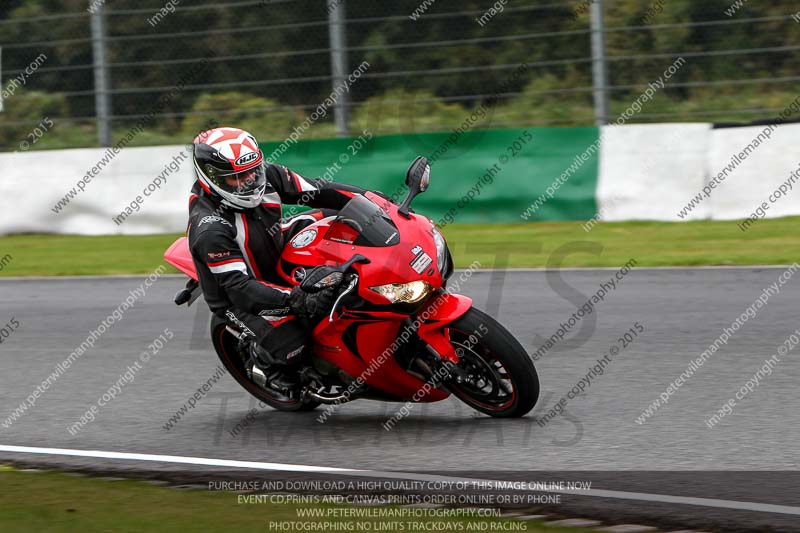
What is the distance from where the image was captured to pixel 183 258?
6.95 meters

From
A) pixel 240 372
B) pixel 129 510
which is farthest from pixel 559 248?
pixel 129 510

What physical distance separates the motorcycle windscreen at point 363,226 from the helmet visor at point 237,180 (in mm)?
476

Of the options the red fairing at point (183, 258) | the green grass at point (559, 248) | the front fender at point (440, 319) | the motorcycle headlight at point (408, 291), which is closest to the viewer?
the motorcycle headlight at point (408, 291)

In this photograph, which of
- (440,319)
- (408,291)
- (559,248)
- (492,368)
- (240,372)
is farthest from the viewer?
(559,248)

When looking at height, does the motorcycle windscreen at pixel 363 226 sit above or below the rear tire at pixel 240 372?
above

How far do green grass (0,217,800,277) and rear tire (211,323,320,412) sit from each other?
5.02m

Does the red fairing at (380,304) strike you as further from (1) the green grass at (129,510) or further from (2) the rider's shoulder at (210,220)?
A: (1) the green grass at (129,510)

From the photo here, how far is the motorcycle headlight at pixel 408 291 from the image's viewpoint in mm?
6129

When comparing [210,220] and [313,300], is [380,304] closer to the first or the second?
[313,300]

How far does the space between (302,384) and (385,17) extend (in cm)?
932

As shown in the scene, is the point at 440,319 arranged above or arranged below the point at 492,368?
above

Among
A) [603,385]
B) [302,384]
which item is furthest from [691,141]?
[302,384]

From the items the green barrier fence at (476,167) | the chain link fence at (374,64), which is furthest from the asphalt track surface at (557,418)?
the chain link fence at (374,64)

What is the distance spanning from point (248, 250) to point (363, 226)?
69cm
